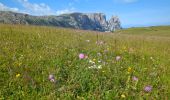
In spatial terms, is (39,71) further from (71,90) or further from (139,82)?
(139,82)

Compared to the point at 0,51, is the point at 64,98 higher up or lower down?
lower down

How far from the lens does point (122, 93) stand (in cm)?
500

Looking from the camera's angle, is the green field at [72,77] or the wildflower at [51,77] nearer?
the green field at [72,77]

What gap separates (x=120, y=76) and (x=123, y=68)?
Answer: 0.75 m

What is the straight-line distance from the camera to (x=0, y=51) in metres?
6.26

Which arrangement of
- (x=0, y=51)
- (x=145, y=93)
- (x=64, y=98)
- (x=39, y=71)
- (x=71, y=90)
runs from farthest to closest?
(x=0, y=51) → (x=39, y=71) → (x=145, y=93) → (x=71, y=90) → (x=64, y=98)

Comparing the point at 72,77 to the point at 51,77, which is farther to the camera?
the point at 72,77

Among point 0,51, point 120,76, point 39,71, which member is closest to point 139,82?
point 120,76

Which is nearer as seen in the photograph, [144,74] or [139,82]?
[139,82]

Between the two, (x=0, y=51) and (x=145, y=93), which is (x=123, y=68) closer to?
(x=145, y=93)

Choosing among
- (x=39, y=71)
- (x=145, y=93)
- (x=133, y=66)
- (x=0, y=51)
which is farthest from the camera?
(x=133, y=66)

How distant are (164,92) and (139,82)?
2.04ft

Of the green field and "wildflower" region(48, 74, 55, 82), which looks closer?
the green field

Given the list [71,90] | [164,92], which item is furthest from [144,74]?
[71,90]
